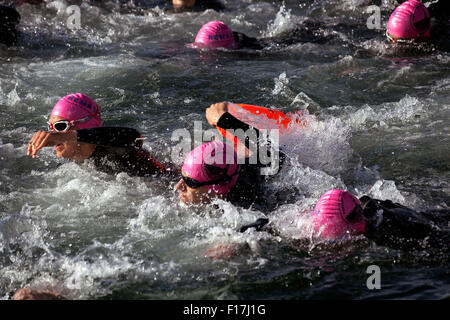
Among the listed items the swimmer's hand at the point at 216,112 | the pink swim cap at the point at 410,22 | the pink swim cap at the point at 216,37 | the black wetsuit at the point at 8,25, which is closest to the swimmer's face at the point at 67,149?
the swimmer's hand at the point at 216,112

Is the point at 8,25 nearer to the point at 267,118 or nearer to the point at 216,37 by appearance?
Answer: the point at 216,37

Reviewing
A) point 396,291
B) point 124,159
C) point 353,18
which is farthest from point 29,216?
point 353,18

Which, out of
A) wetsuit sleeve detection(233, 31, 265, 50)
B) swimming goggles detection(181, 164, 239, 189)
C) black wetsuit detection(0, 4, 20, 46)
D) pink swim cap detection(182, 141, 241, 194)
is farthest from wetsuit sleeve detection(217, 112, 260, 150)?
black wetsuit detection(0, 4, 20, 46)

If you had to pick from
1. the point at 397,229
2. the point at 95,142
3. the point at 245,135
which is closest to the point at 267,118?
the point at 245,135

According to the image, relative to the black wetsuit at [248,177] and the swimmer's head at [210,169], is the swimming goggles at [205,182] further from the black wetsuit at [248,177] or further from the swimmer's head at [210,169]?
the black wetsuit at [248,177]

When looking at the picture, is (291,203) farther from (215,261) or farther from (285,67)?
(285,67)

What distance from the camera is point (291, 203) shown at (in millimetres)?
5785

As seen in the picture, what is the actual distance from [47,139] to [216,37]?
6159 millimetres

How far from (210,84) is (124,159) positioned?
3638 millimetres

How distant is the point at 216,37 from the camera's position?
425 inches

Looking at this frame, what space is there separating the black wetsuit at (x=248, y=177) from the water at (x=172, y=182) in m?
0.16

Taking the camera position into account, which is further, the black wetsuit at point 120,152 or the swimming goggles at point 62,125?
the swimming goggles at point 62,125

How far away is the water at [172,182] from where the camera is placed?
15.7 ft

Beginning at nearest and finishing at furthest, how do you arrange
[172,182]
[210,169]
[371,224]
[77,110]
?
[371,224]
[210,169]
[77,110]
[172,182]
